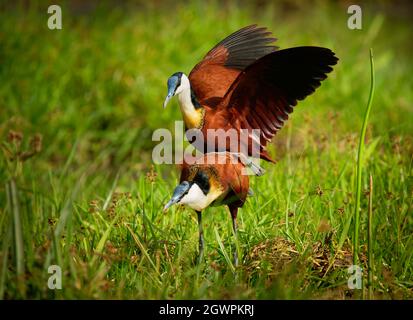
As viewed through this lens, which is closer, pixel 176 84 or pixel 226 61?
pixel 176 84

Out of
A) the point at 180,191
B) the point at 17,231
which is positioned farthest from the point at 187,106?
the point at 17,231

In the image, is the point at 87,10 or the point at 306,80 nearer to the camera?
the point at 306,80

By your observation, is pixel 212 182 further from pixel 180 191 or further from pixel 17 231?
pixel 17 231

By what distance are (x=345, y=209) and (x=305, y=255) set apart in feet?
1.94

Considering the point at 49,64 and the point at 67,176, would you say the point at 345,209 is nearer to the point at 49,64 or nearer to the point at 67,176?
the point at 67,176

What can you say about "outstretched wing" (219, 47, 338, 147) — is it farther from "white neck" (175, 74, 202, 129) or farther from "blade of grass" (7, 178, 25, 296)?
"blade of grass" (7, 178, 25, 296)

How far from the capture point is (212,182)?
7.72 ft

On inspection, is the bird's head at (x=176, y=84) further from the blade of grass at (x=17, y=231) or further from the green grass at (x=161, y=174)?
the blade of grass at (x=17, y=231)

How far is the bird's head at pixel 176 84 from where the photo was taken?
2451 millimetres

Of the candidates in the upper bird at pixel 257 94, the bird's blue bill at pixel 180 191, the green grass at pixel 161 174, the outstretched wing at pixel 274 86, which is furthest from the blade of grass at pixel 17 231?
the outstretched wing at pixel 274 86

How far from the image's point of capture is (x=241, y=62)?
2996 millimetres

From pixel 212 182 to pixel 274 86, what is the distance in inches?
17.2

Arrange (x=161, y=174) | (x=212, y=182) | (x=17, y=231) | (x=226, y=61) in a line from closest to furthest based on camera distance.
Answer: (x=17, y=231), (x=212, y=182), (x=226, y=61), (x=161, y=174)
